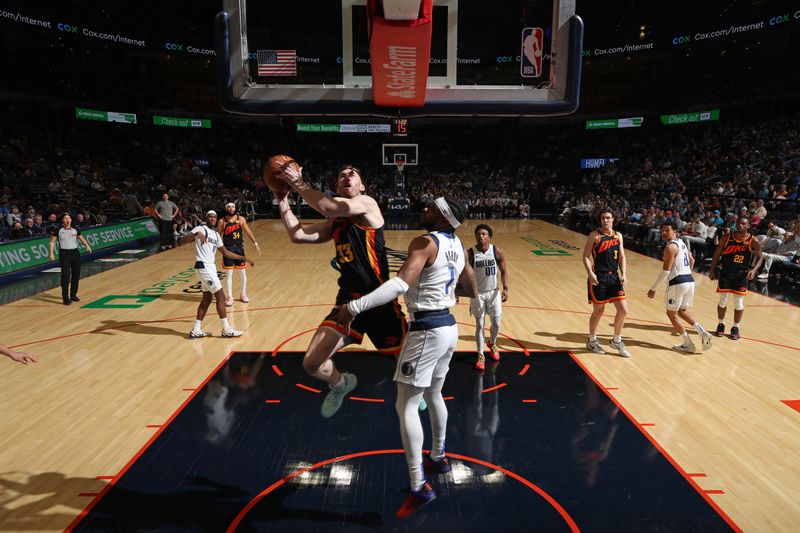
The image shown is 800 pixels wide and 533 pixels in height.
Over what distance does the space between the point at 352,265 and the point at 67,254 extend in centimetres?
803

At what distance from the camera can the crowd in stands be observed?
18.4 metres

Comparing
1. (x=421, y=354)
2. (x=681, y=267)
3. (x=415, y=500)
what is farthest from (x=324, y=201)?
(x=681, y=267)

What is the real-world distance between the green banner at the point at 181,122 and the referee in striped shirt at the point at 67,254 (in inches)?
967

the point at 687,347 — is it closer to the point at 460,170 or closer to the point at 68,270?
the point at 68,270

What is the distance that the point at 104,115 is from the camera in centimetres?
2894

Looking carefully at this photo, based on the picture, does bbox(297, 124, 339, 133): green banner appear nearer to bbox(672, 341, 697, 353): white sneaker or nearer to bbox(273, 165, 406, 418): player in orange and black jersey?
bbox(672, 341, 697, 353): white sneaker

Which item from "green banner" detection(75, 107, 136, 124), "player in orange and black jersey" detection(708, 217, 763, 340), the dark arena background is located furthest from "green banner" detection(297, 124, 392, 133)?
"player in orange and black jersey" detection(708, 217, 763, 340)

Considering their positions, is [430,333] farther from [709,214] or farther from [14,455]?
[709,214]

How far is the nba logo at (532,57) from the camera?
5805 mm

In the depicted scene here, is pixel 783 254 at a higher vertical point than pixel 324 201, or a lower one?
lower

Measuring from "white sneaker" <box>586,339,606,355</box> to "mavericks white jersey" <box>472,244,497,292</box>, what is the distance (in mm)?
1910

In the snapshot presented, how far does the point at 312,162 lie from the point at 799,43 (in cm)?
2812

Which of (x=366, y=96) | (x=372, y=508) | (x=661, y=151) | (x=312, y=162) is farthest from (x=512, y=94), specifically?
(x=312, y=162)

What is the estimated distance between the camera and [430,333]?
11.9 feet
